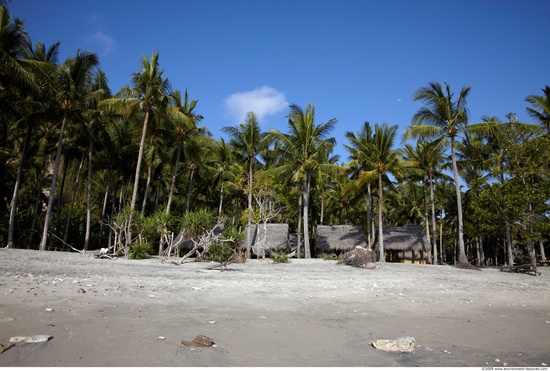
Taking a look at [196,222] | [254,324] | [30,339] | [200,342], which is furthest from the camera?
[196,222]

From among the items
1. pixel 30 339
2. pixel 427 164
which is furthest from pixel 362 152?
pixel 30 339

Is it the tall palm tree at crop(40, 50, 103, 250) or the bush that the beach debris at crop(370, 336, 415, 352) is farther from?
the tall palm tree at crop(40, 50, 103, 250)

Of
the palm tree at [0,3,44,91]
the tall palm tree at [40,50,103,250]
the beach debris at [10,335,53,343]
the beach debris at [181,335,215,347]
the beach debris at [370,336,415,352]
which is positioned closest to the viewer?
the beach debris at [10,335,53,343]

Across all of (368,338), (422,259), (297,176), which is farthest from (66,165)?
(422,259)

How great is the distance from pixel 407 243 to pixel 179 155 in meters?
19.7

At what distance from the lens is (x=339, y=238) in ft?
97.5

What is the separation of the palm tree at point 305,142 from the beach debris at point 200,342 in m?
20.2

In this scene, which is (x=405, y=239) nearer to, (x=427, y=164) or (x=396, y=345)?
(x=427, y=164)

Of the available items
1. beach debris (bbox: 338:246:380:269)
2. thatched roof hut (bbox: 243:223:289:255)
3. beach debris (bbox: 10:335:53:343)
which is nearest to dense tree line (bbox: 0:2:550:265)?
thatched roof hut (bbox: 243:223:289:255)

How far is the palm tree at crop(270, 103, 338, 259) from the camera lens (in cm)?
2416

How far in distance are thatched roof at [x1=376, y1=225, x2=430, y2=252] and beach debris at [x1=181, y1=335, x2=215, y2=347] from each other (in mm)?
26566

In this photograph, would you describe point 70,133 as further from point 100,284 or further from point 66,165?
point 100,284

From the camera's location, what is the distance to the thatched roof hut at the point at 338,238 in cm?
2920

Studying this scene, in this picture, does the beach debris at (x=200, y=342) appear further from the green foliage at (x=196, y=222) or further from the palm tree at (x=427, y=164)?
the palm tree at (x=427, y=164)
